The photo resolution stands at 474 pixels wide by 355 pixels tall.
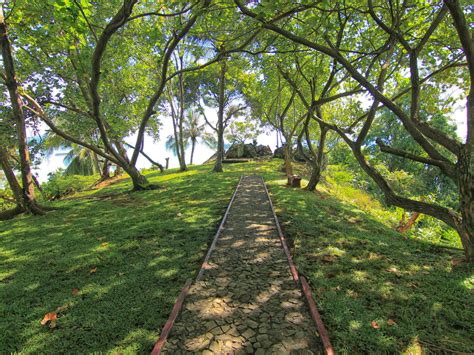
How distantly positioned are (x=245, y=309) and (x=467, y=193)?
4210 millimetres

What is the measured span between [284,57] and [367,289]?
8945 millimetres

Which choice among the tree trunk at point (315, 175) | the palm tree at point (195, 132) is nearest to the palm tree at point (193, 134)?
the palm tree at point (195, 132)

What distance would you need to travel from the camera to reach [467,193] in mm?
4137

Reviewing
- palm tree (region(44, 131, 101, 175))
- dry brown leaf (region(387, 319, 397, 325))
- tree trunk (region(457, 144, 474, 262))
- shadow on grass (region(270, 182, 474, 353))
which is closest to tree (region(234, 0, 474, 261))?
tree trunk (region(457, 144, 474, 262))

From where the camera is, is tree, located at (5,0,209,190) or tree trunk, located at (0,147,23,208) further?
tree trunk, located at (0,147,23,208)

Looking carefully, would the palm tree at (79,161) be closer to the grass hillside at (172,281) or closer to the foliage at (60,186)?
the foliage at (60,186)

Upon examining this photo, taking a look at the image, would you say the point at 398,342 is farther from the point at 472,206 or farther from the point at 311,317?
the point at 472,206

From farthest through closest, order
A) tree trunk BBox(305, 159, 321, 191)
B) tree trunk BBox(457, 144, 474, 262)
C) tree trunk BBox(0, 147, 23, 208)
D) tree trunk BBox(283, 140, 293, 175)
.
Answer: tree trunk BBox(283, 140, 293, 175) < tree trunk BBox(305, 159, 321, 191) < tree trunk BBox(0, 147, 23, 208) < tree trunk BBox(457, 144, 474, 262)

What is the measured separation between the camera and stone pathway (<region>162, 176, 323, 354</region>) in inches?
106

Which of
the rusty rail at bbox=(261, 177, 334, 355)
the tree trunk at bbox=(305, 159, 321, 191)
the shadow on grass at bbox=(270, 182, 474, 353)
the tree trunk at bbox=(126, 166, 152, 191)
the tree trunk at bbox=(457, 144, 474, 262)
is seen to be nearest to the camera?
the rusty rail at bbox=(261, 177, 334, 355)

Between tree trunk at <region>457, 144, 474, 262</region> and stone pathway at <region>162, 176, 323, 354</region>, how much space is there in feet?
10.5

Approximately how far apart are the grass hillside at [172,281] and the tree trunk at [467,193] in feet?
1.56

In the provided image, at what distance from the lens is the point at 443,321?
305 centimetres

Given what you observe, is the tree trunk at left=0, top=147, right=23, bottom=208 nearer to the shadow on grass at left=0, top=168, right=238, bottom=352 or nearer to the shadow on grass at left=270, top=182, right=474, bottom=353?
the shadow on grass at left=0, top=168, right=238, bottom=352
